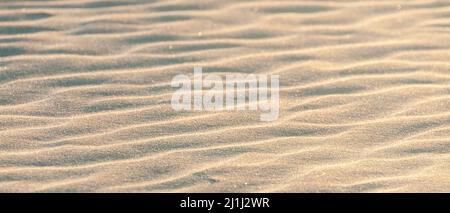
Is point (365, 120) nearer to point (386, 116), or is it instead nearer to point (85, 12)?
point (386, 116)

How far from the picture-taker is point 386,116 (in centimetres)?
387

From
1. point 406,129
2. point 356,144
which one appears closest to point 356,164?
point 356,144

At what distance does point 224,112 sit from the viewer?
3934 millimetres

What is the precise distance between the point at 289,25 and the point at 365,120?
1275mm

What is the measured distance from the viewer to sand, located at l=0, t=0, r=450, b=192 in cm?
341

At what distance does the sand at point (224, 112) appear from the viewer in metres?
3.41
